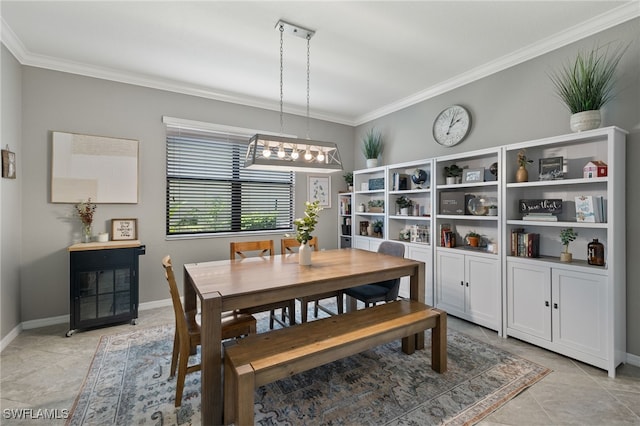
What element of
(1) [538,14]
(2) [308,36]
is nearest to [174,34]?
(2) [308,36]

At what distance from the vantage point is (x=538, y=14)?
2480mm

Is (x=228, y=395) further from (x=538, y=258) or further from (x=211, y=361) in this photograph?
(x=538, y=258)

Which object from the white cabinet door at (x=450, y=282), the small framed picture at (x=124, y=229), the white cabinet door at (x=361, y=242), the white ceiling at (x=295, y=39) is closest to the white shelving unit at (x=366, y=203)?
the white cabinet door at (x=361, y=242)

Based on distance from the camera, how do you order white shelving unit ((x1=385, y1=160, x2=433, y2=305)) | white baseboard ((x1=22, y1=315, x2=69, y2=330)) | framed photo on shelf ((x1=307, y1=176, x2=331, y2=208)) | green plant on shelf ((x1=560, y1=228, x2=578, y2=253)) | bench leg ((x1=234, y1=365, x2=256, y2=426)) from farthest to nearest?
framed photo on shelf ((x1=307, y1=176, x2=331, y2=208))
white shelving unit ((x1=385, y1=160, x2=433, y2=305))
white baseboard ((x1=22, y1=315, x2=69, y2=330))
green plant on shelf ((x1=560, y1=228, x2=578, y2=253))
bench leg ((x1=234, y1=365, x2=256, y2=426))

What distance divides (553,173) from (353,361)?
8.35 ft

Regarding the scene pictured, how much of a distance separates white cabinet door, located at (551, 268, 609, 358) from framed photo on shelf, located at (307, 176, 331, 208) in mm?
3368

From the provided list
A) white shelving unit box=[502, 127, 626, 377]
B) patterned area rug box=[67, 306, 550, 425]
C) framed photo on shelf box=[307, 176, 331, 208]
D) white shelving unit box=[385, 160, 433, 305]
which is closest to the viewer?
patterned area rug box=[67, 306, 550, 425]

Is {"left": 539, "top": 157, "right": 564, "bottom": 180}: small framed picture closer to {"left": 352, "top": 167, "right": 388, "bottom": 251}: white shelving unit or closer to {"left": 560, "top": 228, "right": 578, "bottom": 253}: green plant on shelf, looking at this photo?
{"left": 560, "top": 228, "right": 578, "bottom": 253}: green plant on shelf

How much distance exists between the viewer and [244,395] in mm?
1562

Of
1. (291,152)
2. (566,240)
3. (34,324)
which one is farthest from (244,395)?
(34,324)

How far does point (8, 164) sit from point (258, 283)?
9.09 ft

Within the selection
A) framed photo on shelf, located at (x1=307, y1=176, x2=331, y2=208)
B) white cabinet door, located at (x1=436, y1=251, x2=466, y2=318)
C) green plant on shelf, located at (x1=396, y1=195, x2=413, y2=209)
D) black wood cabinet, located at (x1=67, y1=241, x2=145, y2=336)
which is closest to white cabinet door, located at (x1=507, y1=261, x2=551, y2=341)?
white cabinet door, located at (x1=436, y1=251, x2=466, y2=318)

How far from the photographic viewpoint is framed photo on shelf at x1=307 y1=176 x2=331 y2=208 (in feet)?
16.4

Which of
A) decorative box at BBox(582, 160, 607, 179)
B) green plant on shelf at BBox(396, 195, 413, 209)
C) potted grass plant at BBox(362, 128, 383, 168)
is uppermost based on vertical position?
potted grass plant at BBox(362, 128, 383, 168)
